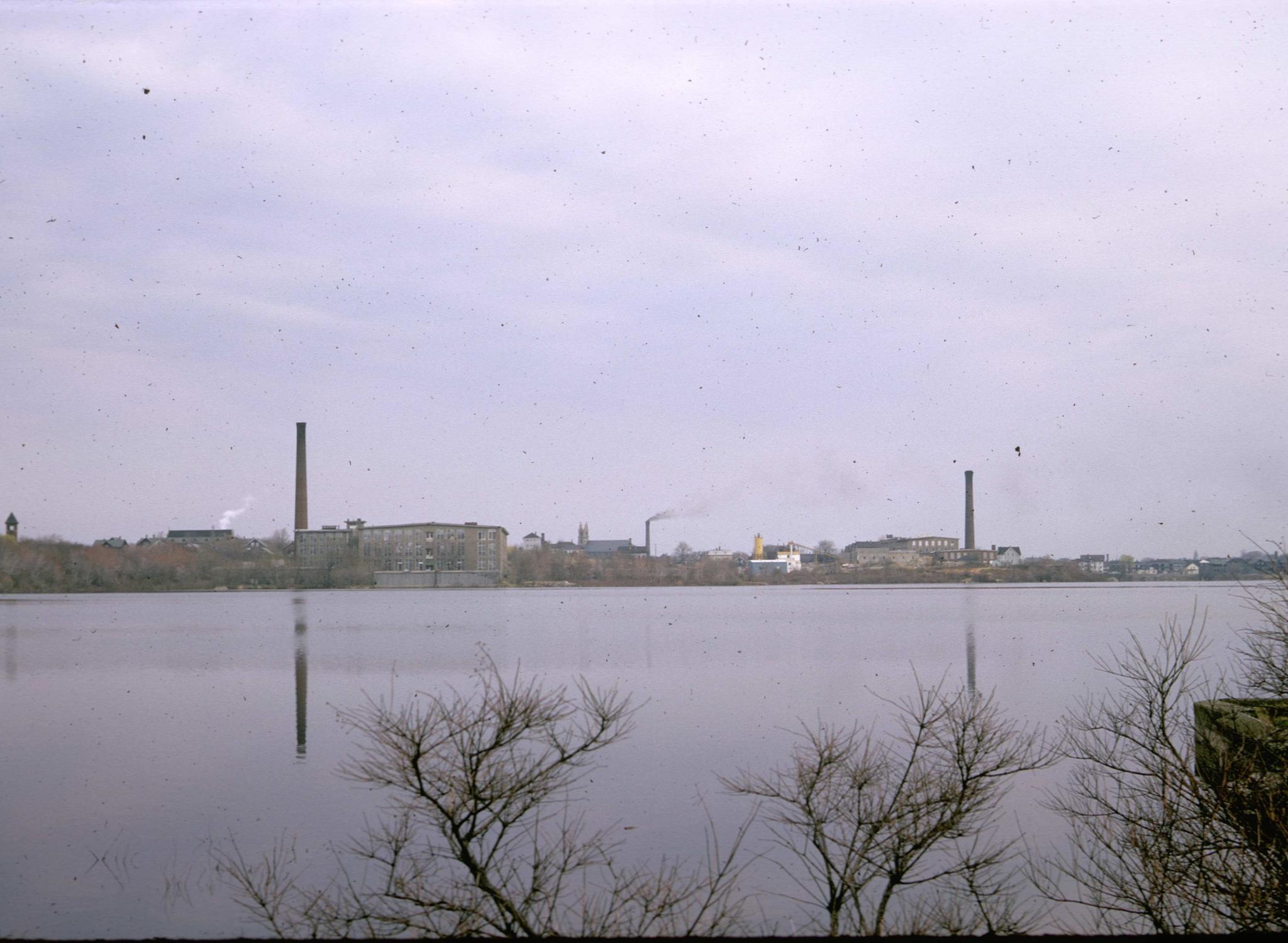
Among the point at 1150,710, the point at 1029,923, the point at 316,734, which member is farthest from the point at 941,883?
the point at 316,734

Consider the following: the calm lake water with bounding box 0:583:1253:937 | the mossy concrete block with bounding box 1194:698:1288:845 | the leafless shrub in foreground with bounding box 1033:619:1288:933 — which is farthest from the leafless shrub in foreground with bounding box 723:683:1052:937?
the mossy concrete block with bounding box 1194:698:1288:845

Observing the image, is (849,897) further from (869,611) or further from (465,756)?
(869,611)

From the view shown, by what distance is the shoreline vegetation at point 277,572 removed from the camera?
137000 mm

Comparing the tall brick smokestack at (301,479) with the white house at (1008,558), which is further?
the white house at (1008,558)

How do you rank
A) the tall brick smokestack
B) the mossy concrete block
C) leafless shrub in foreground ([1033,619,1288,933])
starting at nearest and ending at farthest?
leafless shrub in foreground ([1033,619,1288,933])
the mossy concrete block
the tall brick smokestack

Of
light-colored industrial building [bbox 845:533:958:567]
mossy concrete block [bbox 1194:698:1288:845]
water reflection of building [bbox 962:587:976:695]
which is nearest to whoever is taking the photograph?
mossy concrete block [bbox 1194:698:1288:845]

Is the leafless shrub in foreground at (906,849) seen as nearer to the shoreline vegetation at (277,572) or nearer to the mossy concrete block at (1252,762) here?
the mossy concrete block at (1252,762)

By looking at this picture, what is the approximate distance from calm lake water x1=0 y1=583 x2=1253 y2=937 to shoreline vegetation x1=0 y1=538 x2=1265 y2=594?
51.9 m

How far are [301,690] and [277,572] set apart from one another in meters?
111

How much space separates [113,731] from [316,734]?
6.04 m

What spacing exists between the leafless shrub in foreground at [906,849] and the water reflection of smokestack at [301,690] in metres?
13.1

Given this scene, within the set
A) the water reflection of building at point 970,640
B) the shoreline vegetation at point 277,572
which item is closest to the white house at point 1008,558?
the shoreline vegetation at point 277,572

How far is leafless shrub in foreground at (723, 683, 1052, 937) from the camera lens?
14000mm

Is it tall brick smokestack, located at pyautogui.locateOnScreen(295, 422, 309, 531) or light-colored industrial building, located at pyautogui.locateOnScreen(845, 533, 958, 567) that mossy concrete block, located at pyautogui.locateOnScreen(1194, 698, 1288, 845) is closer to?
tall brick smokestack, located at pyautogui.locateOnScreen(295, 422, 309, 531)
